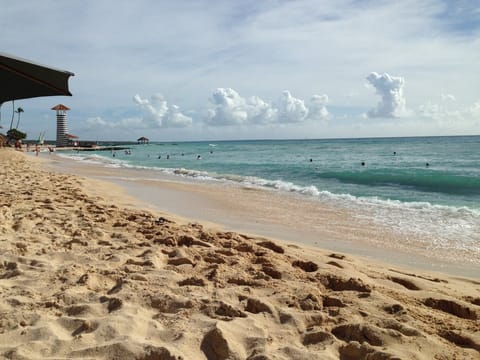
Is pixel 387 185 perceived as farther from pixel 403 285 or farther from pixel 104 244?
pixel 104 244

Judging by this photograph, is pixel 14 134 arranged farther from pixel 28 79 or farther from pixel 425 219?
pixel 425 219

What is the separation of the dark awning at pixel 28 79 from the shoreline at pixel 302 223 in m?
3.61

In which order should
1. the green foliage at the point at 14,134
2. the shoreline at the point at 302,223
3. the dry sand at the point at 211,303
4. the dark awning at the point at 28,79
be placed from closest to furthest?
the dry sand at the point at 211,303 → the dark awning at the point at 28,79 → the shoreline at the point at 302,223 → the green foliage at the point at 14,134

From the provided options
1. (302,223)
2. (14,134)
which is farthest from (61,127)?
(302,223)

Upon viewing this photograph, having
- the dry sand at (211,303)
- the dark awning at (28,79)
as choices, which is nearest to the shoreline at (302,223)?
the dry sand at (211,303)

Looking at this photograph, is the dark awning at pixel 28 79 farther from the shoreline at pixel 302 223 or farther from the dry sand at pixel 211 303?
the shoreline at pixel 302 223

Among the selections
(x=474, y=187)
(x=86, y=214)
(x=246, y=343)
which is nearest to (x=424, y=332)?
(x=246, y=343)

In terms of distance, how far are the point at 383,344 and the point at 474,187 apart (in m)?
14.2

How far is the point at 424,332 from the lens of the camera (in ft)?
8.45

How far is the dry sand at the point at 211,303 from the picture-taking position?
234 cm

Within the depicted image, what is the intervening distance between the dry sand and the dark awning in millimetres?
1711

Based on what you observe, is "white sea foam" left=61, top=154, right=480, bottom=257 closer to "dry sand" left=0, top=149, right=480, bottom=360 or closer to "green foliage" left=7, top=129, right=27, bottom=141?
"dry sand" left=0, top=149, right=480, bottom=360

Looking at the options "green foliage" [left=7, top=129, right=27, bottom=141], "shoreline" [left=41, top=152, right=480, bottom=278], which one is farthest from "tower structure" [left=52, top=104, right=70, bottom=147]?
"shoreline" [left=41, top=152, right=480, bottom=278]

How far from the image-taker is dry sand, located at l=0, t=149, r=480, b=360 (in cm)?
234
